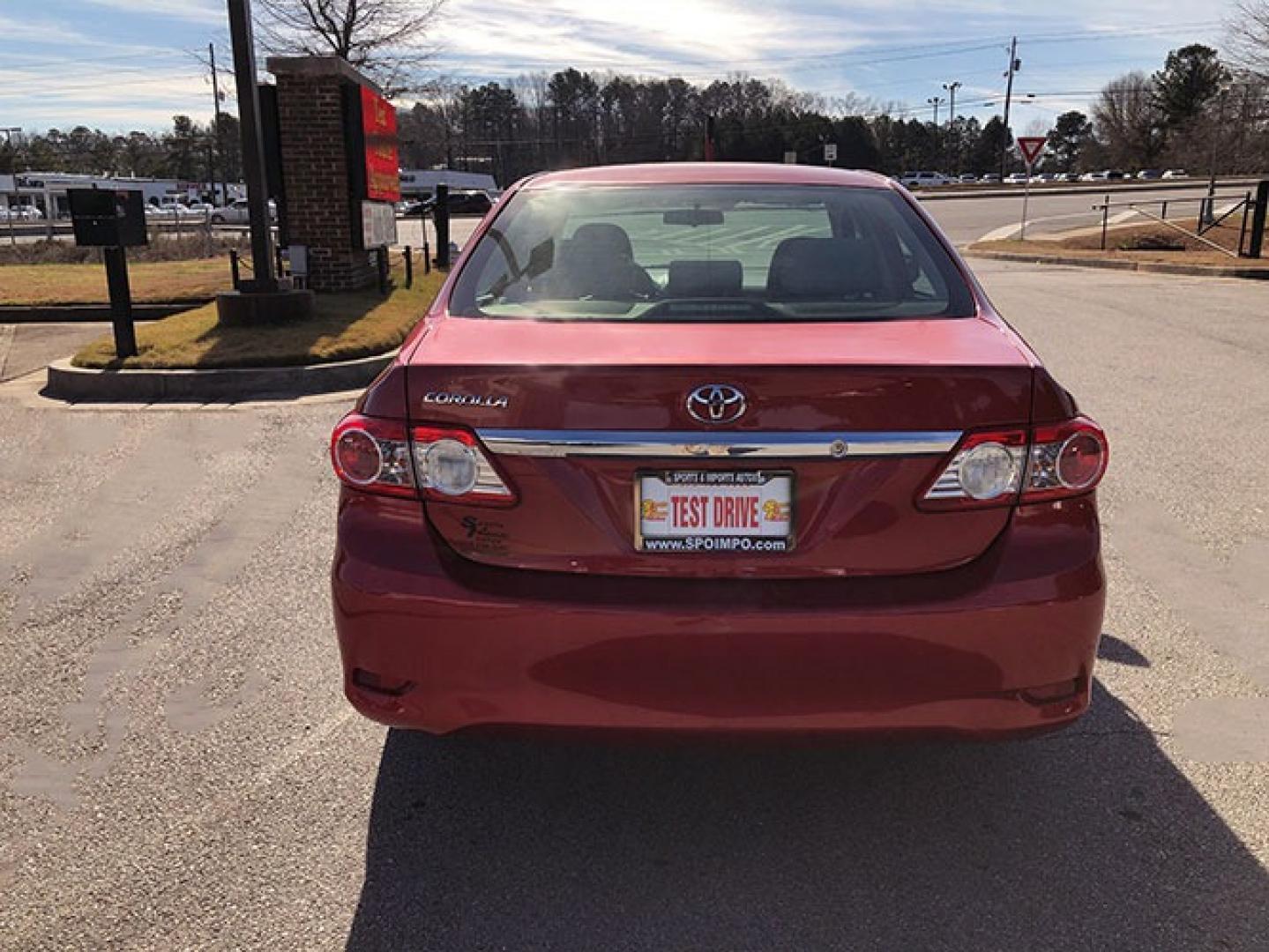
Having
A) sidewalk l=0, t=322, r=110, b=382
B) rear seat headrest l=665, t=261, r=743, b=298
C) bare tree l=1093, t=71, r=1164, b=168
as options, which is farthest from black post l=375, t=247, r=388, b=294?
bare tree l=1093, t=71, r=1164, b=168

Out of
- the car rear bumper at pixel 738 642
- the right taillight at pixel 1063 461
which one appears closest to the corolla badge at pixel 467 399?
the car rear bumper at pixel 738 642

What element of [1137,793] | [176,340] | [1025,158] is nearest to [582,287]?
[1137,793]

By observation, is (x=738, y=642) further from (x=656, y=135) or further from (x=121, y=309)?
(x=656, y=135)

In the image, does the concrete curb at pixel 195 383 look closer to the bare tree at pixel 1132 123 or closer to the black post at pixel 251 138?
the black post at pixel 251 138

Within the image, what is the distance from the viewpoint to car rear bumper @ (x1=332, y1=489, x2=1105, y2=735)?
2289 millimetres

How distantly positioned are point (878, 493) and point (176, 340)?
8894 millimetres

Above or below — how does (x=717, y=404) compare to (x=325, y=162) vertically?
below

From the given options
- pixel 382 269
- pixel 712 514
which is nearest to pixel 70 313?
pixel 382 269

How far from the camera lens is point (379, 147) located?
46.2 feet

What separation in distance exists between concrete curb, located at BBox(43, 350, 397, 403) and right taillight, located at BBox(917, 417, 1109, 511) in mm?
6983

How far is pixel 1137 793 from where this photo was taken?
2893 mm

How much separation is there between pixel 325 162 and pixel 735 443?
12015 millimetres

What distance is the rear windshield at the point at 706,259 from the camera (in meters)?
2.87

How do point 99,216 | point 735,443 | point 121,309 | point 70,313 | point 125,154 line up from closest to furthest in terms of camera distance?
point 735,443 → point 99,216 → point 121,309 → point 70,313 → point 125,154
